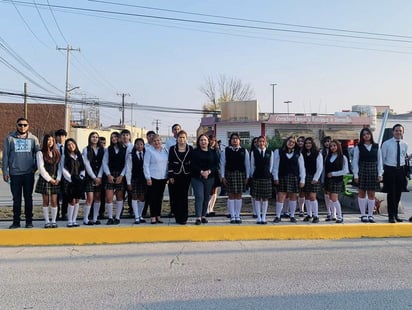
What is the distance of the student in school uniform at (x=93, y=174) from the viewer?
8.24 metres

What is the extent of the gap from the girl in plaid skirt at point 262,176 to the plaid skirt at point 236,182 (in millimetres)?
241

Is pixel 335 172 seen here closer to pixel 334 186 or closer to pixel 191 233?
pixel 334 186

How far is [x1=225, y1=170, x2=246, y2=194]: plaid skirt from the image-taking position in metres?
8.56

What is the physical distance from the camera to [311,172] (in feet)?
28.7

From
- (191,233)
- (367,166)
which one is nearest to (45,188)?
(191,233)

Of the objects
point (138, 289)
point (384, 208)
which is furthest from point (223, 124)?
point (138, 289)

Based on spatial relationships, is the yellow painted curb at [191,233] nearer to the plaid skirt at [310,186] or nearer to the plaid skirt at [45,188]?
the plaid skirt at [45,188]

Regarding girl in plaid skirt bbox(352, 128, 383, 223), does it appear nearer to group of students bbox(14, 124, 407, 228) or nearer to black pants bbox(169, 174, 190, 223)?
group of students bbox(14, 124, 407, 228)

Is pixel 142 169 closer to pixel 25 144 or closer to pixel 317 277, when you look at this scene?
pixel 25 144

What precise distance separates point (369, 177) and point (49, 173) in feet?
20.3

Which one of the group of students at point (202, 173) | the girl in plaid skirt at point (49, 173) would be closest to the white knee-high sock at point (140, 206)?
the group of students at point (202, 173)

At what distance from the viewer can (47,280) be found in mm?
5402

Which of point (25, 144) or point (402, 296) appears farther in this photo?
point (25, 144)

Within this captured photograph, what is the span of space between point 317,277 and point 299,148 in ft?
12.6
